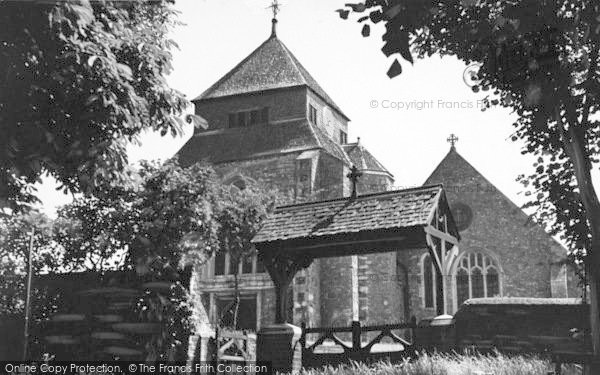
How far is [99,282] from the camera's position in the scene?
11.3 m

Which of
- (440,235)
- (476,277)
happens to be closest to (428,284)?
(476,277)

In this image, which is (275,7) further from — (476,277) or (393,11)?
(393,11)

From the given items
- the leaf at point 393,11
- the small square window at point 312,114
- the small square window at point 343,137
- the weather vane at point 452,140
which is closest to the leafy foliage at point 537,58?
the leaf at point 393,11

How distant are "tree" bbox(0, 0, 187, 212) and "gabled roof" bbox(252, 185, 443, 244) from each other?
10.6 feet

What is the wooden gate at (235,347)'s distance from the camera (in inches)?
423

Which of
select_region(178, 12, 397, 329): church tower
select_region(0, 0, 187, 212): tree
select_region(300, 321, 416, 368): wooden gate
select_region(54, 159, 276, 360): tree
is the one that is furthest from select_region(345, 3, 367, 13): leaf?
select_region(178, 12, 397, 329): church tower

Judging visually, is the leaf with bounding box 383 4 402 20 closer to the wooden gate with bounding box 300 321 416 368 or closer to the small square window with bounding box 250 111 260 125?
the wooden gate with bounding box 300 321 416 368

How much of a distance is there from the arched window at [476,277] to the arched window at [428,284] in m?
1.01

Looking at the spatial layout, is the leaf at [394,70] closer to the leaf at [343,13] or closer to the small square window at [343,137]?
the leaf at [343,13]

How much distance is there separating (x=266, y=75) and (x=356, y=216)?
23.5 metres

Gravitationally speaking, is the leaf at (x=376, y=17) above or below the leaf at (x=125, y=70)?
below

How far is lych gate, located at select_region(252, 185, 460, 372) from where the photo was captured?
35.9 feet

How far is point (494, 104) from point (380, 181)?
19911mm

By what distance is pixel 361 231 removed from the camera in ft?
36.6
